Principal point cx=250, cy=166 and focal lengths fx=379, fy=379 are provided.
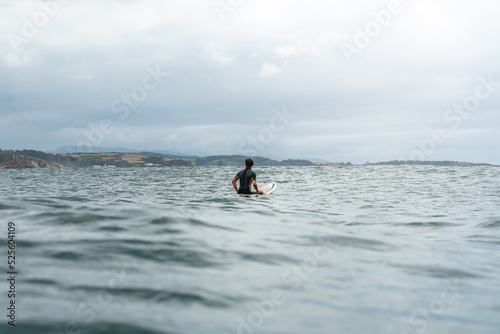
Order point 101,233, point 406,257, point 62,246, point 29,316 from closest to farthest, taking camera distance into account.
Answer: point 29,316 < point 62,246 < point 406,257 < point 101,233

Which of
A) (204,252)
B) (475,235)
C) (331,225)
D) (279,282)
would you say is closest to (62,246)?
(204,252)

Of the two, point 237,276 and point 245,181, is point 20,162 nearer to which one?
point 245,181

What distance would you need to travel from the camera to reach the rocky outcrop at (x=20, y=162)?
136 meters

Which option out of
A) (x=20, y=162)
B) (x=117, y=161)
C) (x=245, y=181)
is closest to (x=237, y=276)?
(x=245, y=181)

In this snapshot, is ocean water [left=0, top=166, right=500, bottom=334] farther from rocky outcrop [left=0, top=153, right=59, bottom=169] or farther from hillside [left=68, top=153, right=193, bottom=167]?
rocky outcrop [left=0, top=153, right=59, bottom=169]

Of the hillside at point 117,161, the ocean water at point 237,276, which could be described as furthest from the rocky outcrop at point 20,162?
the ocean water at point 237,276

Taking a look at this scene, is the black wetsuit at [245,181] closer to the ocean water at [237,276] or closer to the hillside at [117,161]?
the ocean water at [237,276]

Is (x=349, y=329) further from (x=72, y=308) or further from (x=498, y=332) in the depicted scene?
(x=72, y=308)

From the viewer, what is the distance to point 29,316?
376cm

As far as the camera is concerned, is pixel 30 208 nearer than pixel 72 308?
No

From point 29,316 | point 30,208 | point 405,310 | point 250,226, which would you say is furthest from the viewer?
point 30,208

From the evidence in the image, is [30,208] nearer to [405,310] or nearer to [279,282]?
[279,282]

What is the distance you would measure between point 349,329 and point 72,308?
2882mm

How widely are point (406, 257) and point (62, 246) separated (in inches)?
243
